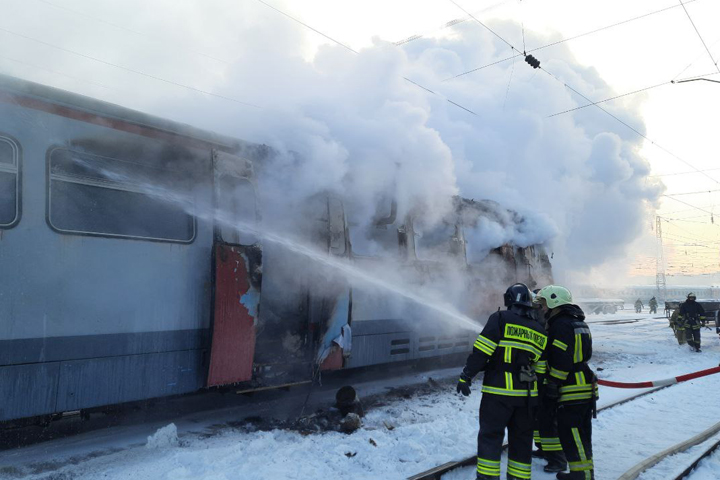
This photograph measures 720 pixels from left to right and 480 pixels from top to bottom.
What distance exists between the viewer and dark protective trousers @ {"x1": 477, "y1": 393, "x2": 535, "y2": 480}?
4254 mm

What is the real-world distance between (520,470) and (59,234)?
4593 mm

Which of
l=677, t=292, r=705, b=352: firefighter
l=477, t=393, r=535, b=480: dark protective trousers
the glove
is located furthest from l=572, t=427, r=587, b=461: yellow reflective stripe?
l=677, t=292, r=705, b=352: firefighter

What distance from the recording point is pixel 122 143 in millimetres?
5227

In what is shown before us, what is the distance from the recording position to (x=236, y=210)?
6.12 metres

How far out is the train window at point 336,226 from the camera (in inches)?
281

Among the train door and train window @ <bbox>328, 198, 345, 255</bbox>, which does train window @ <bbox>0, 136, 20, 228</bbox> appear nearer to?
the train door

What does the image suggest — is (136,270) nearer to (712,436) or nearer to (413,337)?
(413,337)

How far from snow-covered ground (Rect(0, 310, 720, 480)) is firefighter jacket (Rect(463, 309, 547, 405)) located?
3.71 ft

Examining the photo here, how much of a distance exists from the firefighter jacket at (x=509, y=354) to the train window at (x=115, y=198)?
336 centimetres

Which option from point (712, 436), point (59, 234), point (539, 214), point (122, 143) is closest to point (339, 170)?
point (122, 143)

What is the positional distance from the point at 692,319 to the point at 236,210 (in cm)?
1533

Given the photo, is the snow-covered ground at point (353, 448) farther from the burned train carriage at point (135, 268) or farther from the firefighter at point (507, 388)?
the firefighter at point (507, 388)

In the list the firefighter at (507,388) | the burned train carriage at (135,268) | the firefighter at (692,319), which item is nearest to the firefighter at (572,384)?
the firefighter at (507,388)

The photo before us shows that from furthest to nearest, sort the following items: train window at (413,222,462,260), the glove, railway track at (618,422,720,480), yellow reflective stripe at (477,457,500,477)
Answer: train window at (413,222,462,260) → railway track at (618,422,720,480) → the glove → yellow reflective stripe at (477,457,500,477)
